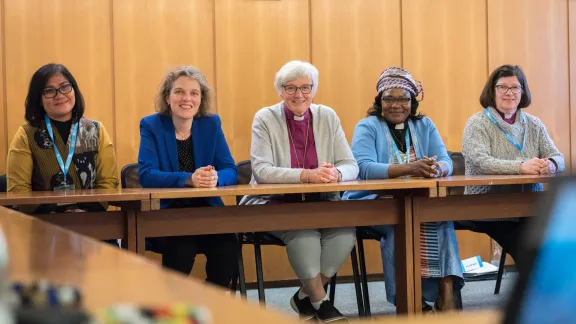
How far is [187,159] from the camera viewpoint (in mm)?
3666

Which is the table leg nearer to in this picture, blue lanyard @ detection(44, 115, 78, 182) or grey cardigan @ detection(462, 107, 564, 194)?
grey cardigan @ detection(462, 107, 564, 194)

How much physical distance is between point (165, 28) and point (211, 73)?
45 centimetres

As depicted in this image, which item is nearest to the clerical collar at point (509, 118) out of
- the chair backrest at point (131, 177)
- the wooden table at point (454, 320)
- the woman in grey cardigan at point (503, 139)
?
the woman in grey cardigan at point (503, 139)

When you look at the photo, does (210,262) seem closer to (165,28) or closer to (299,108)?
(299,108)

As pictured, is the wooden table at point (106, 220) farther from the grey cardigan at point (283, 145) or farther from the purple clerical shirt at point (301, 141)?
the purple clerical shirt at point (301, 141)

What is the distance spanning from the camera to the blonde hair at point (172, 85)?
374 centimetres

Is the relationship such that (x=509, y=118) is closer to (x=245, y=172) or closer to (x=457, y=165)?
(x=457, y=165)

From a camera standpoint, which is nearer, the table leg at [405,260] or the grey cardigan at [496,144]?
the table leg at [405,260]

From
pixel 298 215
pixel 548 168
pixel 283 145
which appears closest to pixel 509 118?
pixel 548 168

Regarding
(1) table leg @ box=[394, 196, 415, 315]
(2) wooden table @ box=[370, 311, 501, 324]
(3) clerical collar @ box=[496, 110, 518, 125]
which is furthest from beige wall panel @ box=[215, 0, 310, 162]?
(2) wooden table @ box=[370, 311, 501, 324]

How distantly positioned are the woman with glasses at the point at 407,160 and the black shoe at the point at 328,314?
0.37 m

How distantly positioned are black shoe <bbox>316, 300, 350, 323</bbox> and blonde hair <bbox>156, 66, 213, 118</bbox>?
1.18 m

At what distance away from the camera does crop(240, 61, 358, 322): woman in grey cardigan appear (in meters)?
3.41

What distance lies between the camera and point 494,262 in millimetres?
5559
